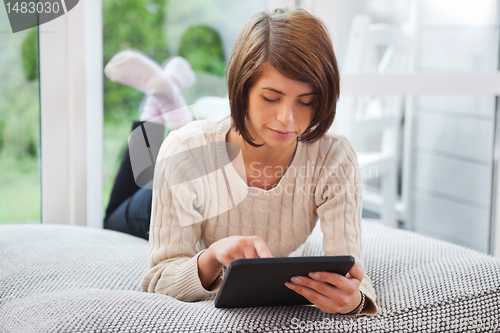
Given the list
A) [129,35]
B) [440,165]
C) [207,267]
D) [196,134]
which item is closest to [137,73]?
[129,35]

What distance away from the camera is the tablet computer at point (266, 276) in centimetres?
67

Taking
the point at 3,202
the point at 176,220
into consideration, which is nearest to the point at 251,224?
the point at 176,220

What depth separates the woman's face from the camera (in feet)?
2.71

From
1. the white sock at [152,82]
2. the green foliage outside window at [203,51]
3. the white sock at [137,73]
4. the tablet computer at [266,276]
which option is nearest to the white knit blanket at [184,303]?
the tablet computer at [266,276]

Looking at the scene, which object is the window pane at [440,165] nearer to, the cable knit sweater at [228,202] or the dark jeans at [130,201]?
the cable knit sweater at [228,202]

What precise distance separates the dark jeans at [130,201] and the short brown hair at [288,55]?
0.36 meters

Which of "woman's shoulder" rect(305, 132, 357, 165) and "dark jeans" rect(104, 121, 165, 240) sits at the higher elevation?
"woman's shoulder" rect(305, 132, 357, 165)

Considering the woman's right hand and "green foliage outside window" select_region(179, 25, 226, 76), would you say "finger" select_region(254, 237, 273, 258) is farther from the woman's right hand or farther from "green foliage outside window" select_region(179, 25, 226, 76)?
"green foliage outside window" select_region(179, 25, 226, 76)

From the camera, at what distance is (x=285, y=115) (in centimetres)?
84

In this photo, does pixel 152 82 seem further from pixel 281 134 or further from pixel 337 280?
pixel 337 280

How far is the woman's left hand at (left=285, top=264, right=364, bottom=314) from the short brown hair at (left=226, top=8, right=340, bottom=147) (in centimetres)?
31

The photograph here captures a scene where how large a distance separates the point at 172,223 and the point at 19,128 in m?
0.75

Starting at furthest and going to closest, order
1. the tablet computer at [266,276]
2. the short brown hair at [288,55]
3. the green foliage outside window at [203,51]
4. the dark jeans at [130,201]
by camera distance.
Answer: the green foliage outside window at [203,51] < the dark jeans at [130,201] < the short brown hair at [288,55] < the tablet computer at [266,276]

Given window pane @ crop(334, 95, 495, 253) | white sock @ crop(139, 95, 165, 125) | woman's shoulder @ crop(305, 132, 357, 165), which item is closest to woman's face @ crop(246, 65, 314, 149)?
woman's shoulder @ crop(305, 132, 357, 165)
